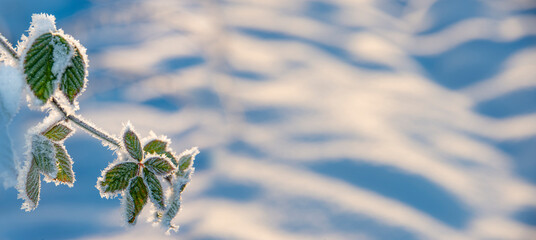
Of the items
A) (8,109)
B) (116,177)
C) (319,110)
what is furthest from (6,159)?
(319,110)

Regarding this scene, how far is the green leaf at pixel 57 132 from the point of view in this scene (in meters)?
0.58

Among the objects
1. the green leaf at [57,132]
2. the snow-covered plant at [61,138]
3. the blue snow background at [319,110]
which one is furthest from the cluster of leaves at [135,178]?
the blue snow background at [319,110]

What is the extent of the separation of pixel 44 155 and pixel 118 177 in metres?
0.11

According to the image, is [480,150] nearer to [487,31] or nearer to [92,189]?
[487,31]

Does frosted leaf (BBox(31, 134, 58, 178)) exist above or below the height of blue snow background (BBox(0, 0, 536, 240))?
below

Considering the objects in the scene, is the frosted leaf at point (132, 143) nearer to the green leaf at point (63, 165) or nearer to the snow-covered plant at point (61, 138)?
the snow-covered plant at point (61, 138)

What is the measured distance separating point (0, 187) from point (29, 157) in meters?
0.05

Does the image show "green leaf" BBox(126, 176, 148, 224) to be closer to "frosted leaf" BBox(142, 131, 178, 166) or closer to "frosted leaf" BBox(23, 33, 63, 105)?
"frosted leaf" BBox(142, 131, 178, 166)

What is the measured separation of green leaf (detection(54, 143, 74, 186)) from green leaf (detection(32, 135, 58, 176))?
0.18ft

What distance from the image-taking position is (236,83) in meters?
2.44


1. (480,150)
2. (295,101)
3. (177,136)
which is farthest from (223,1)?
(480,150)

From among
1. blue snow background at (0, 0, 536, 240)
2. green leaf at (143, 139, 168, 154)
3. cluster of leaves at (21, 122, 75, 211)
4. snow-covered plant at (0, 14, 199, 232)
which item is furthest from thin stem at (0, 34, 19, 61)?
blue snow background at (0, 0, 536, 240)

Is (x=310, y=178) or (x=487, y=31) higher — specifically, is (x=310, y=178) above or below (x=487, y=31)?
below

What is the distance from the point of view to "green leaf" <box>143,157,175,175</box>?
56 centimetres
